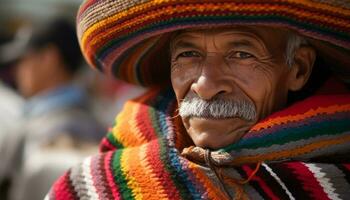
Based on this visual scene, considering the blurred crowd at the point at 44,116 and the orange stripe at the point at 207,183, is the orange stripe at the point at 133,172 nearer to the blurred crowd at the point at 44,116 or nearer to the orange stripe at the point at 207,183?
the orange stripe at the point at 207,183

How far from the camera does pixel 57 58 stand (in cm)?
515

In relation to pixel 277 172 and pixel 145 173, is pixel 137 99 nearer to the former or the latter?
pixel 145 173

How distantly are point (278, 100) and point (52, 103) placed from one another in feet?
9.02

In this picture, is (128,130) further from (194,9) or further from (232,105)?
(194,9)

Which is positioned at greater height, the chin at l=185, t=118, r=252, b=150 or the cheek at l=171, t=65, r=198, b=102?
the cheek at l=171, t=65, r=198, b=102

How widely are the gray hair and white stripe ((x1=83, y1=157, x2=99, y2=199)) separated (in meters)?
0.71

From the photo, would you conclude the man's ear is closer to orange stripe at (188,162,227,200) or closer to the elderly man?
the elderly man

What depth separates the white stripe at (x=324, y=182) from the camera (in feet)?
7.13

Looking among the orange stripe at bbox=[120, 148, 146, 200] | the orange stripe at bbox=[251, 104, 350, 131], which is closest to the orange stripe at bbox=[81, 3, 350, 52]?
the orange stripe at bbox=[251, 104, 350, 131]

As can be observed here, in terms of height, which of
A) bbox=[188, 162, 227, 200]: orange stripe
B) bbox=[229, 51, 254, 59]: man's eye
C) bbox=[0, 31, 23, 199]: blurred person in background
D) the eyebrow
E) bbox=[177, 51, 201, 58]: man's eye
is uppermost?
bbox=[0, 31, 23, 199]: blurred person in background

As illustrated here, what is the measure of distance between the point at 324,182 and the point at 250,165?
0.71 feet

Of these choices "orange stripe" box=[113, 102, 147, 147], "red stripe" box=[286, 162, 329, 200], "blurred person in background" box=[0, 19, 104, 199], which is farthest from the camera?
"blurred person in background" box=[0, 19, 104, 199]

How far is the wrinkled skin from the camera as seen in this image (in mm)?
2240

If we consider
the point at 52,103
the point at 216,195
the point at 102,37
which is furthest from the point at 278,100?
the point at 52,103
